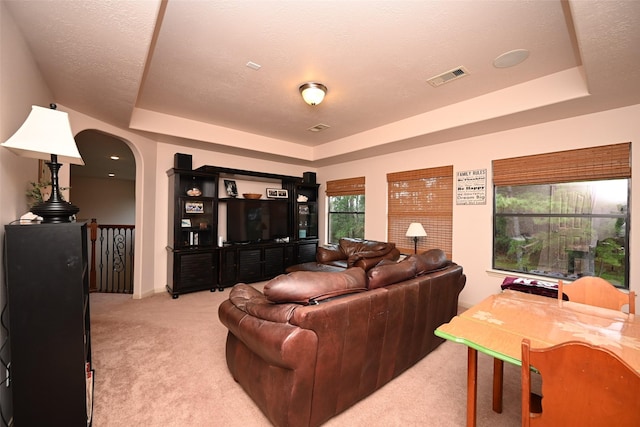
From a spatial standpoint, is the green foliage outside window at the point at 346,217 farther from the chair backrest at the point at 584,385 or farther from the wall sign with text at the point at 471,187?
the chair backrest at the point at 584,385

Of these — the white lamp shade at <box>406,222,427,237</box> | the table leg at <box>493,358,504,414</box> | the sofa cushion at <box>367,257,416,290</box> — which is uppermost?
the white lamp shade at <box>406,222,427,237</box>

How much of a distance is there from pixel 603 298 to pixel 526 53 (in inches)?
82.2

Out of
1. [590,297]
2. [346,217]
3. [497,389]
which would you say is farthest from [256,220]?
[590,297]

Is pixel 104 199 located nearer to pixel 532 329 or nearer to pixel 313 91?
pixel 313 91

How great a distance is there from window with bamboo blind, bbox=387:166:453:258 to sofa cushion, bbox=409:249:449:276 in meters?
1.65

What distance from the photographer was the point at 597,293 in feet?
6.44

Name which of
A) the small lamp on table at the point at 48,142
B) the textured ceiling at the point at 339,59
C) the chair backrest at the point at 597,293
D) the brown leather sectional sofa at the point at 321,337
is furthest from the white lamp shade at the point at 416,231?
the small lamp on table at the point at 48,142

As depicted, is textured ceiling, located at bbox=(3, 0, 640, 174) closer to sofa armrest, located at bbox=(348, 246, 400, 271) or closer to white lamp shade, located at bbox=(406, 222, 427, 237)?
white lamp shade, located at bbox=(406, 222, 427, 237)

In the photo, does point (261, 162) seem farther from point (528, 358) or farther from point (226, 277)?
point (528, 358)

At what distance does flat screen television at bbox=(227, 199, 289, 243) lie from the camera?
200 inches

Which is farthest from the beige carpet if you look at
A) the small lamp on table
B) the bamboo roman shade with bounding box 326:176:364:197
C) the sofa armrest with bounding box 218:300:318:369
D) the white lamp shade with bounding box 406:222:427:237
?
the bamboo roman shade with bounding box 326:176:364:197

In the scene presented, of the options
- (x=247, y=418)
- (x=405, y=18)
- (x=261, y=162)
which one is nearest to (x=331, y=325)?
(x=247, y=418)

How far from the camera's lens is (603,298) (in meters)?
1.94

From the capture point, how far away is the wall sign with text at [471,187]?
3.88 metres
